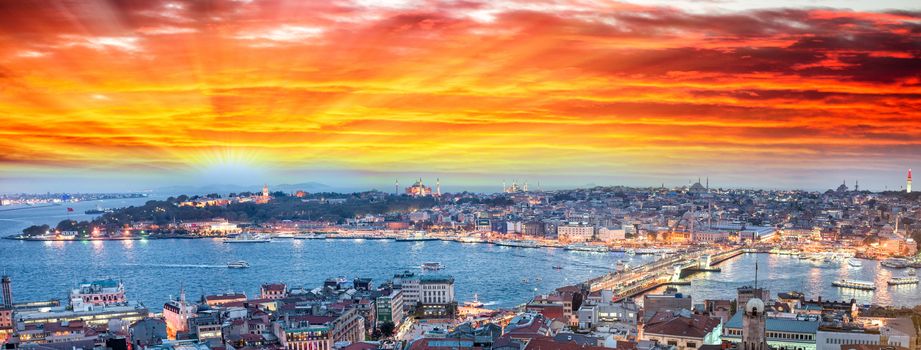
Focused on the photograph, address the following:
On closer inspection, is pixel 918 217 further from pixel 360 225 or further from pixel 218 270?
pixel 360 225

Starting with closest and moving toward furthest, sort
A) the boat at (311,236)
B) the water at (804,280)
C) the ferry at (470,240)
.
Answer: the water at (804,280)
the ferry at (470,240)
the boat at (311,236)

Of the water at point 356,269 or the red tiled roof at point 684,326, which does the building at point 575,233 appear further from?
the red tiled roof at point 684,326

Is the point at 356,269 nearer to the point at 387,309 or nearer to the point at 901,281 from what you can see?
the point at 387,309

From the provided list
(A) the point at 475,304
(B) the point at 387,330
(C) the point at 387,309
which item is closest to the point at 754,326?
(B) the point at 387,330

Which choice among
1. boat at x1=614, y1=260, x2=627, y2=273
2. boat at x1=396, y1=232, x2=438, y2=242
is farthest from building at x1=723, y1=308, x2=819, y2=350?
boat at x1=396, y1=232, x2=438, y2=242

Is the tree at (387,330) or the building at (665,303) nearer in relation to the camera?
the building at (665,303)

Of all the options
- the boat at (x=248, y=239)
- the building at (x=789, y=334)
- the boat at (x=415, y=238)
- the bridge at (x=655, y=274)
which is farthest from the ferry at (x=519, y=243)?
the building at (x=789, y=334)

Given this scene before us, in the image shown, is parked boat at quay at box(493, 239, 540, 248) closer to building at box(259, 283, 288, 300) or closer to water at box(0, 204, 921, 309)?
water at box(0, 204, 921, 309)
